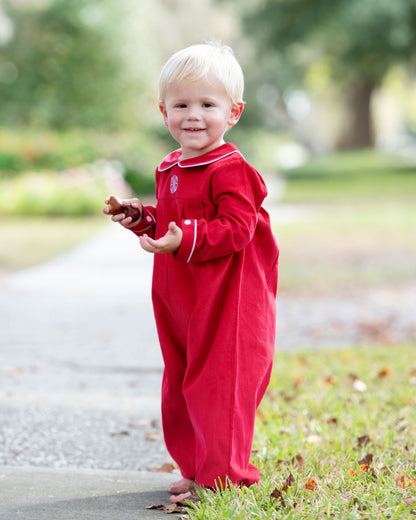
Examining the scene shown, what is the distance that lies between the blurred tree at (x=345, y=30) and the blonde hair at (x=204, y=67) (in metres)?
21.8

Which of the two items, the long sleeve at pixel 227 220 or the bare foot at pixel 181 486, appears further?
the bare foot at pixel 181 486

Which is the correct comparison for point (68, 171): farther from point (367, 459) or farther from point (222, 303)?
point (222, 303)

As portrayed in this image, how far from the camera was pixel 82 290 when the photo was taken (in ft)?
27.4

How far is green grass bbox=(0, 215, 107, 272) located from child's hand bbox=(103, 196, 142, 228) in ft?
24.0

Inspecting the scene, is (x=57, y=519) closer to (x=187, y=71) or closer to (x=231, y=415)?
(x=231, y=415)

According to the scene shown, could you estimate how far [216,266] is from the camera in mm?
2617

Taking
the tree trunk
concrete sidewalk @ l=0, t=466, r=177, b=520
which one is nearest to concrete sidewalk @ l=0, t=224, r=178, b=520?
concrete sidewalk @ l=0, t=466, r=177, b=520

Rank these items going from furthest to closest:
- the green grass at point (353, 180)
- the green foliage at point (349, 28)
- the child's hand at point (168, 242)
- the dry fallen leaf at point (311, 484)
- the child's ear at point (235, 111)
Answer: the green foliage at point (349, 28), the green grass at point (353, 180), the dry fallen leaf at point (311, 484), the child's ear at point (235, 111), the child's hand at point (168, 242)

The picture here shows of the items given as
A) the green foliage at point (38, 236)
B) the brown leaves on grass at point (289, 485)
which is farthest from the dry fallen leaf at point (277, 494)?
the green foliage at point (38, 236)

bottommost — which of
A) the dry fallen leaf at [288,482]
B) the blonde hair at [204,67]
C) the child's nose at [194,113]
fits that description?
the dry fallen leaf at [288,482]

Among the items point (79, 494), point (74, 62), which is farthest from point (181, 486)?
point (74, 62)

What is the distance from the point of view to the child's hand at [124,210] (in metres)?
2.76

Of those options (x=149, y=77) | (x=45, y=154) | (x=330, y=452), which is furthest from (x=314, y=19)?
(x=330, y=452)

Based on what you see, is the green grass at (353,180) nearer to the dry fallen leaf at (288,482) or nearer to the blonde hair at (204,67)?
the dry fallen leaf at (288,482)
